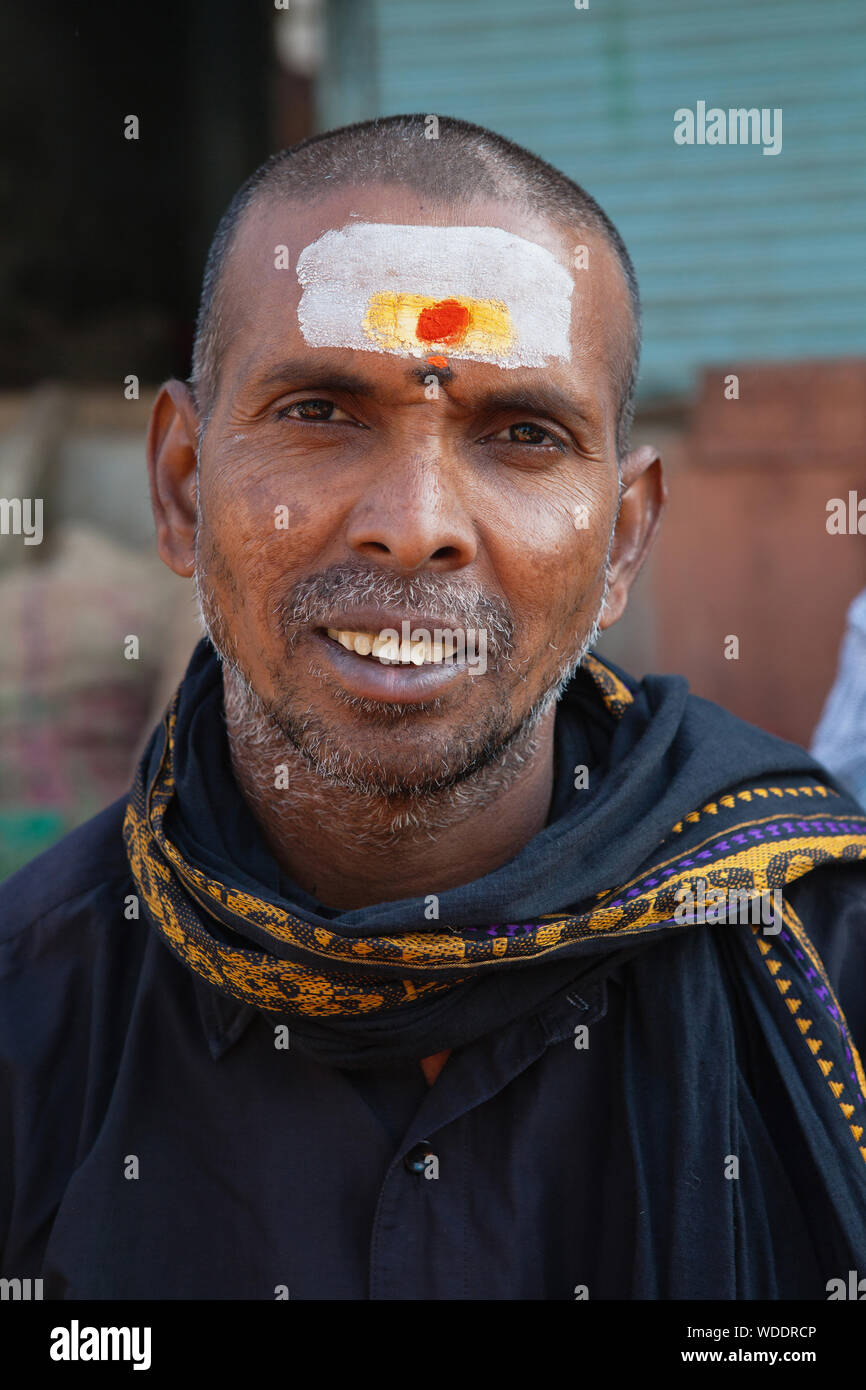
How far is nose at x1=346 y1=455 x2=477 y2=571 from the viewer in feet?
5.38

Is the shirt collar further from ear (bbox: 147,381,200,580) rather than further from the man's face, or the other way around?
ear (bbox: 147,381,200,580)

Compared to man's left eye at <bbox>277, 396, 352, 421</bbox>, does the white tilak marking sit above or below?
above

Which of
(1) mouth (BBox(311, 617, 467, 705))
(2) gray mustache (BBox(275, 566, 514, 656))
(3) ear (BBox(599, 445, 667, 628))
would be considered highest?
(3) ear (BBox(599, 445, 667, 628))

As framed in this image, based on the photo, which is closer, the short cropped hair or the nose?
the nose

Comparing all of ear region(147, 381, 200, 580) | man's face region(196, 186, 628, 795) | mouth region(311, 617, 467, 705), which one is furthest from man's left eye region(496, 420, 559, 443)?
ear region(147, 381, 200, 580)

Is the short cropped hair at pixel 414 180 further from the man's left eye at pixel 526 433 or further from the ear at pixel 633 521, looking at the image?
the man's left eye at pixel 526 433

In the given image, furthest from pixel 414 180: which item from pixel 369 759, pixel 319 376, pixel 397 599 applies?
pixel 369 759

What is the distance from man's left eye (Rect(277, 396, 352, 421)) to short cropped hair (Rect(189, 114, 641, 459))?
0.63 feet

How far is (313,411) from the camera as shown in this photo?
70.5 inches

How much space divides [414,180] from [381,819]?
930 mm

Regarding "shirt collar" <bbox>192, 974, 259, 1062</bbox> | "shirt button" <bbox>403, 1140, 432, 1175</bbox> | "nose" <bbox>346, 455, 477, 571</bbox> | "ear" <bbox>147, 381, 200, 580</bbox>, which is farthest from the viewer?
"ear" <bbox>147, 381, 200, 580</bbox>

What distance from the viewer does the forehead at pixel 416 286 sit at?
1729 millimetres

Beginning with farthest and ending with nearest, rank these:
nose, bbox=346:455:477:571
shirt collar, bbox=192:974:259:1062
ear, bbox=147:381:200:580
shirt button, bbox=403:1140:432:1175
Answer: ear, bbox=147:381:200:580
shirt collar, bbox=192:974:259:1062
shirt button, bbox=403:1140:432:1175
nose, bbox=346:455:477:571
